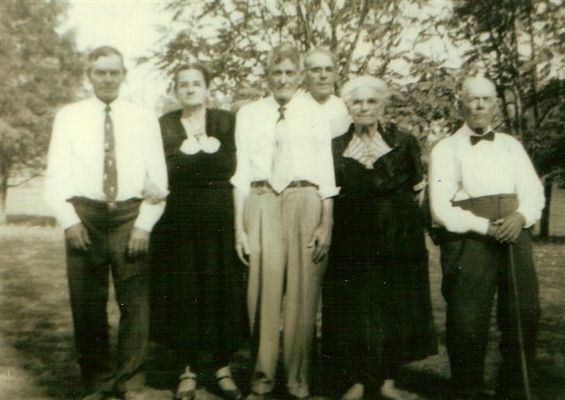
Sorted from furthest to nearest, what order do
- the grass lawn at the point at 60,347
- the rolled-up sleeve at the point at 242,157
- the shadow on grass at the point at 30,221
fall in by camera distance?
the shadow on grass at the point at 30,221
the grass lawn at the point at 60,347
the rolled-up sleeve at the point at 242,157

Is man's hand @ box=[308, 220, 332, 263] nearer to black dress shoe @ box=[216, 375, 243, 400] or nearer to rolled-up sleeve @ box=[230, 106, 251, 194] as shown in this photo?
rolled-up sleeve @ box=[230, 106, 251, 194]

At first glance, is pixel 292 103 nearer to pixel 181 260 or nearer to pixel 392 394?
pixel 181 260

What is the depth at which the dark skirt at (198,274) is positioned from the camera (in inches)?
157

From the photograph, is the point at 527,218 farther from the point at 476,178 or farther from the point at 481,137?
the point at 481,137

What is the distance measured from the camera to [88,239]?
3695 millimetres

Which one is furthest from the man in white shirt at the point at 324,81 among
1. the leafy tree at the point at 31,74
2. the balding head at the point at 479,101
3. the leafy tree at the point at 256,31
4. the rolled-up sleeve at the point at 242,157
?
the leafy tree at the point at 31,74

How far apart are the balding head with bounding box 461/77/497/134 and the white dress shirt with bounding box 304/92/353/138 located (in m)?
0.70

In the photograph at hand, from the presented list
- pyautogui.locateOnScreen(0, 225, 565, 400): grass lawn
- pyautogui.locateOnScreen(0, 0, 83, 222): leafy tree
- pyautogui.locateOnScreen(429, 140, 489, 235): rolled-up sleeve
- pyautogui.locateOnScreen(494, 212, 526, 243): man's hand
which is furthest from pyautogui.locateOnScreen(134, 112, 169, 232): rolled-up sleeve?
pyautogui.locateOnScreen(0, 0, 83, 222): leafy tree

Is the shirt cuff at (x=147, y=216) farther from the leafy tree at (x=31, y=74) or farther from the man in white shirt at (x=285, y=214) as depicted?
the leafy tree at (x=31, y=74)

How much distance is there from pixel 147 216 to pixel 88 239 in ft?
1.08

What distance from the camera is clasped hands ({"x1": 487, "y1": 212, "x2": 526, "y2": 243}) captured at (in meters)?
3.62

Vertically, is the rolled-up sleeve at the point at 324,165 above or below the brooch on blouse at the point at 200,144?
below

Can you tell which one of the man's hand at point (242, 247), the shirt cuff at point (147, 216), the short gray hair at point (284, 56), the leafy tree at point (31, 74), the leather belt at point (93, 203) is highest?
the leafy tree at point (31, 74)

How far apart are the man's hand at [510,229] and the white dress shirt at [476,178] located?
0.06 meters
